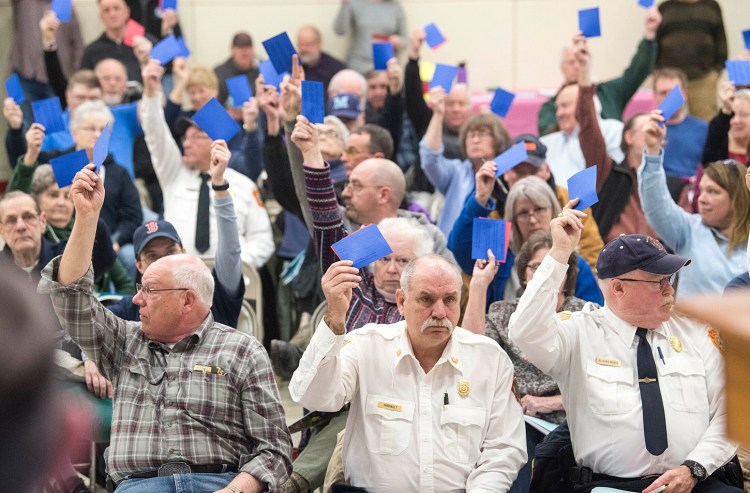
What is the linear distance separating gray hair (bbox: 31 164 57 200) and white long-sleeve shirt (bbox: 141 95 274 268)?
699 mm

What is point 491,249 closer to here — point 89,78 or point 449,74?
point 449,74

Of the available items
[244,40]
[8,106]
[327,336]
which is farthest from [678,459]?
[244,40]

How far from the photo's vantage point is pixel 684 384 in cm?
362

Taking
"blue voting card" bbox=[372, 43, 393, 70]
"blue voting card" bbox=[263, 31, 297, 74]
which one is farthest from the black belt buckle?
"blue voting card" bbox=[372, 43, 393, 70]

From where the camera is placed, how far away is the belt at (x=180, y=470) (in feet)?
11.5

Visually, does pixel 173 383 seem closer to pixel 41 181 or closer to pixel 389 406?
pixel 389 406

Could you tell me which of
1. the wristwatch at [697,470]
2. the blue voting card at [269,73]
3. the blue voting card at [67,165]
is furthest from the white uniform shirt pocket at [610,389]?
→ the blue voting card at [269,73]

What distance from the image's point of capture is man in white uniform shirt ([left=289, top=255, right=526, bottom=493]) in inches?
134

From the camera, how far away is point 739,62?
5582mm

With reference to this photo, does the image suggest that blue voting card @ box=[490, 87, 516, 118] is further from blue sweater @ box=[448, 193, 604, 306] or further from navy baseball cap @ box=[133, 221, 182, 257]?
navy baseball cap @ box=[133, 221, 182, 257]

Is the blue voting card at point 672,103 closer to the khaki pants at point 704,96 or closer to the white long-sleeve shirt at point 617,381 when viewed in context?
the white long-sleeve shirt at point 617,381

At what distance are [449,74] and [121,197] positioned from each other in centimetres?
204

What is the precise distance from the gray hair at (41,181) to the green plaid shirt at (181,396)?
201 cm

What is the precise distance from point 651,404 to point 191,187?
324 centimetres
